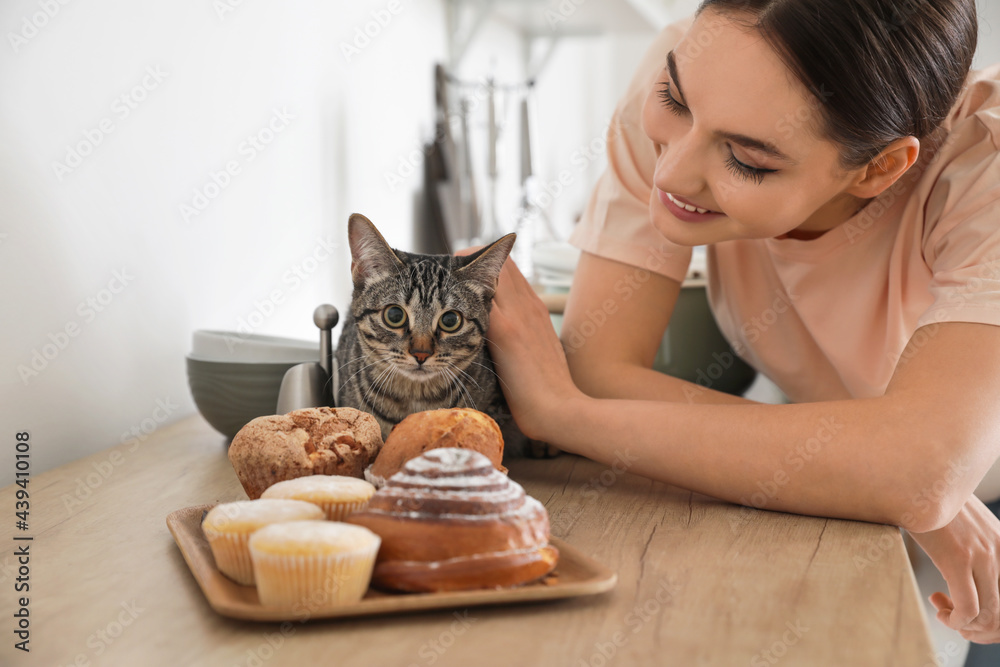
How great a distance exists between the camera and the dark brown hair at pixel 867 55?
72 cm

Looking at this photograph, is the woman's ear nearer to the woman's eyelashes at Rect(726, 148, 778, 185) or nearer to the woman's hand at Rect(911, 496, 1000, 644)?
the woman's eyelashes at Rect(726, 148, 778, 185)

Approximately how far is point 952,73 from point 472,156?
179cm

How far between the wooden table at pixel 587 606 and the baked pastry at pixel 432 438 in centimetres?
11

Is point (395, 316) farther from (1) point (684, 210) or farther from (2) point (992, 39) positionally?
(2) point (992, 39)

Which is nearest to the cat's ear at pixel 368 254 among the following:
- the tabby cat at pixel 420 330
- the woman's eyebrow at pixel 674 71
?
the tabby cat at pixel 420 330

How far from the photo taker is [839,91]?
73 cm

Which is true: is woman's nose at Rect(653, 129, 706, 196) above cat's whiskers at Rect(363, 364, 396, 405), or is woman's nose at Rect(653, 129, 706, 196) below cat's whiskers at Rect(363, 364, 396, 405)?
above

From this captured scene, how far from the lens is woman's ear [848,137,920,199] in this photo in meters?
0.79

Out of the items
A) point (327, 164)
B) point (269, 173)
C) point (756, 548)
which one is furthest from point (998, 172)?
point (327, 164)

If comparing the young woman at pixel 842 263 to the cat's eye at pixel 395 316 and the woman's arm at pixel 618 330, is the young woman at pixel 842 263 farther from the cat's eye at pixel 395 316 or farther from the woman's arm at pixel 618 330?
the cat's eye at pixel 395 316

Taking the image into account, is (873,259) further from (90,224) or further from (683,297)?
(90,224)

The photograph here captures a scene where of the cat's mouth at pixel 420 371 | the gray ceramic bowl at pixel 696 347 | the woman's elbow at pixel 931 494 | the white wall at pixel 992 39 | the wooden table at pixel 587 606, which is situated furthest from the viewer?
the white wall at pixel 992 39

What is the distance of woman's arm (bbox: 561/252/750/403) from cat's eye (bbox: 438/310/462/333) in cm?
17

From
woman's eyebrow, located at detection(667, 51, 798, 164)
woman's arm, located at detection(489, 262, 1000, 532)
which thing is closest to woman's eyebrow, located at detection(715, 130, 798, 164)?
woman's eyebrow, located at detection(667, 51, 798, 164)
